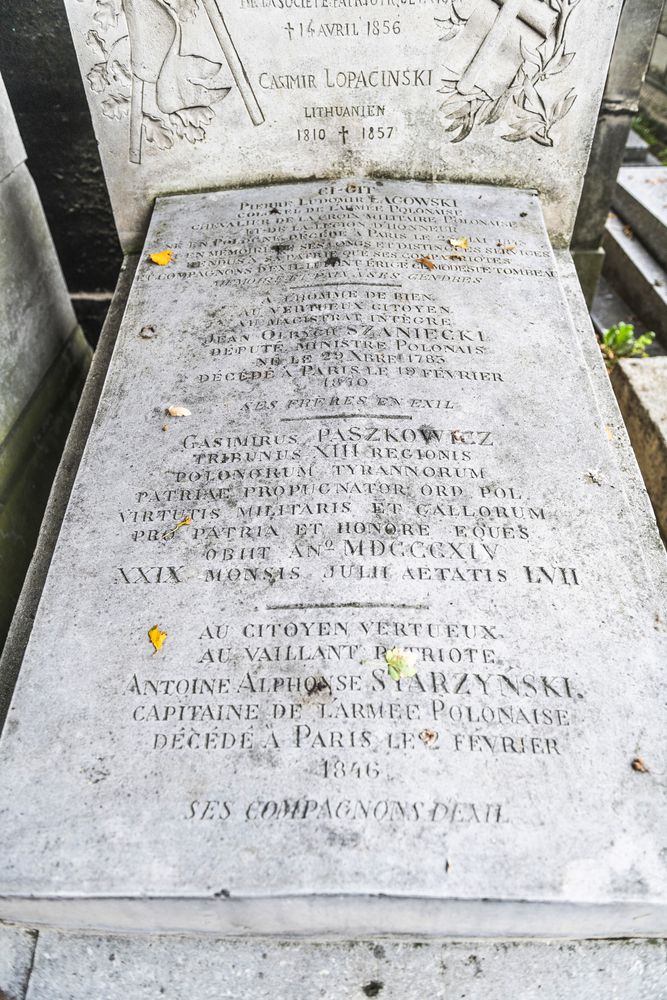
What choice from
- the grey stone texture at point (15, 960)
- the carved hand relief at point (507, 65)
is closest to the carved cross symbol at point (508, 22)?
the carved hand relief at point (507, 65)

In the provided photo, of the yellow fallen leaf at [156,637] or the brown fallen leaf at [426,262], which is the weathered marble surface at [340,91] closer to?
the brown fallen leaf at [426,262]

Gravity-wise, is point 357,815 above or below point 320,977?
above

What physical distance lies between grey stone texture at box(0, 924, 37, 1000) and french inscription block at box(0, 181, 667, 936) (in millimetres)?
137

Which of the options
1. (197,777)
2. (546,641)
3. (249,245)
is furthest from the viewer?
(249,245)

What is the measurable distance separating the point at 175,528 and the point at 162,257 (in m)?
1.43

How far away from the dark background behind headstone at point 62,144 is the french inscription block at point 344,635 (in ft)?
4.88

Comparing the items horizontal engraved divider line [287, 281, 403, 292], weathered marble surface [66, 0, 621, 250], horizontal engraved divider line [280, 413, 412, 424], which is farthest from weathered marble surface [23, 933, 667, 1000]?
weathered marble surface [66, 0, 621, 250]

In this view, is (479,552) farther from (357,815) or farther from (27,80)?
(27,80)

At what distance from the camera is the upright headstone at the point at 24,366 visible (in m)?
3.27

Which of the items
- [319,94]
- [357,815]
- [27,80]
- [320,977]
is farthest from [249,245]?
[320,977]

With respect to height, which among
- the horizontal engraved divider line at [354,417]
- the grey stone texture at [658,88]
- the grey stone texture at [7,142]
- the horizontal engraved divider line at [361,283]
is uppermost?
the grey stone texture at [7,142]

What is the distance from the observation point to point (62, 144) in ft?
13.1

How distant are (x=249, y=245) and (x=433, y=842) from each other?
2.49m

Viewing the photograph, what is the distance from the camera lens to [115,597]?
7.39 feet
